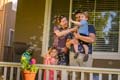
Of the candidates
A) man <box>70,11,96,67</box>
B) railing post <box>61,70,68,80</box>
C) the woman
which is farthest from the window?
railing post <box>61,70,68,80</box>

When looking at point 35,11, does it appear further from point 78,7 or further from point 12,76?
point 12,76

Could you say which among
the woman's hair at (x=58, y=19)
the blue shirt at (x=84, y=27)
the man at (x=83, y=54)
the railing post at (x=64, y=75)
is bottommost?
the railing post at (x=64, y=75)

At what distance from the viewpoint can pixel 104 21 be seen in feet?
22.2

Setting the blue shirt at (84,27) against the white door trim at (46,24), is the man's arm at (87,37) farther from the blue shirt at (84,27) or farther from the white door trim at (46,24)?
the white door trim at (46,24)

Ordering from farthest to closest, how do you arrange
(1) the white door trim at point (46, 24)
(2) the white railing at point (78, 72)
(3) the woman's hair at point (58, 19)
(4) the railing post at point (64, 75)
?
1. (1) the white door trim at point (46, 24)
2. (3) the woman's hair at point (58, 19)
3. (4) the railing post at point (64, 75)
4. (2) the white railing at point (78, 72)

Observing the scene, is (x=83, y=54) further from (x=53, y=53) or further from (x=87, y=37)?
(x=53, y=53)

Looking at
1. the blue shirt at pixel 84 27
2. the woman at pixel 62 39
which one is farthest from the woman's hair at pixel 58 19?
the blue shirt at pixel 84 27

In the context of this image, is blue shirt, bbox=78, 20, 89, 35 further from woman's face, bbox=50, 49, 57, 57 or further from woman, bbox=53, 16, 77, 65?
woman's face, bbox=50, 49, 57, 57

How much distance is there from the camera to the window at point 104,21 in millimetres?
6652

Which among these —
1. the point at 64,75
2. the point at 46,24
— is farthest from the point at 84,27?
the point at 46,24

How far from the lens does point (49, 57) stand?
568cm

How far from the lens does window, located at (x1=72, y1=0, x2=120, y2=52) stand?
21.8 feet

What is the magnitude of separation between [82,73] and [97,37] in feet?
5.54

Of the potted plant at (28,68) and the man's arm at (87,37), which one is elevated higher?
the man's arm at (87,37)
